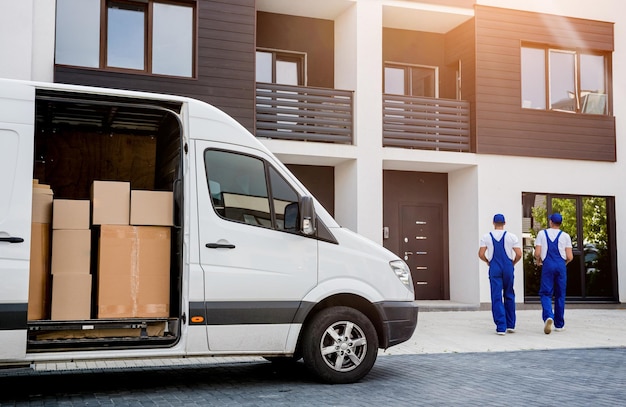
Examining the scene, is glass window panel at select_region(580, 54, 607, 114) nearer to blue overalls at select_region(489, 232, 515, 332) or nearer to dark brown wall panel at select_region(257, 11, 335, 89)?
dark brown wall panel at select_region(257, 11, 335, 89)

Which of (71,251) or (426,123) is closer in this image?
(71,251)

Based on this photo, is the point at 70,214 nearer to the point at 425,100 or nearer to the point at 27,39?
the point at 27,39

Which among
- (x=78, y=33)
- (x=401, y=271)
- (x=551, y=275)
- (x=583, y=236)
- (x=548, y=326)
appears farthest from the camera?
(x=583, y=236)

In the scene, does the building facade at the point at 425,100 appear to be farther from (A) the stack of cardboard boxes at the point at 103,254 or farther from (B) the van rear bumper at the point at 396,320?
(B) the van rear bumper at the point at 396,320

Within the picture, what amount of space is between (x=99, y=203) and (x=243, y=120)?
811 cm

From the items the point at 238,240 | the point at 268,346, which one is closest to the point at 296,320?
the point at 268,346

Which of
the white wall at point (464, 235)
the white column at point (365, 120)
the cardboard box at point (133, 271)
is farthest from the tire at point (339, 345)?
the white wall at point (464, 235)

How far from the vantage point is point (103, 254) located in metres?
6.68

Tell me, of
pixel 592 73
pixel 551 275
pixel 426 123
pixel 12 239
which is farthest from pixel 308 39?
pixel 12 239

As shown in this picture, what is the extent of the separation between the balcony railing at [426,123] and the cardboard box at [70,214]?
1038 centimetres

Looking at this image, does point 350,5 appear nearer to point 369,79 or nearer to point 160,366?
point 369,79

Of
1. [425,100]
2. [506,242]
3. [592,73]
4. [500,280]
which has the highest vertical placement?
[592,73]

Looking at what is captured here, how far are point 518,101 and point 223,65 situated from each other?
6.82 meters

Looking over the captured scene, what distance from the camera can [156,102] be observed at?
680 centimetres
